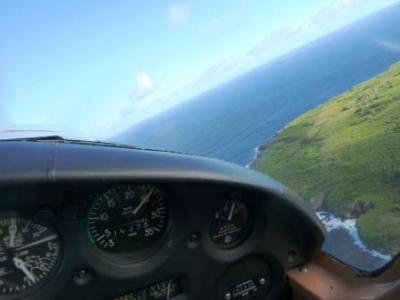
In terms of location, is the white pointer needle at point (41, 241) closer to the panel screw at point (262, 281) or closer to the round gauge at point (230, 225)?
the round gauge at point (230, 225)

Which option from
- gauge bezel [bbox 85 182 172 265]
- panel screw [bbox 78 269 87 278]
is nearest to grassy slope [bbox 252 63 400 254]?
gauge bezel [bbox 85 182 172 265]

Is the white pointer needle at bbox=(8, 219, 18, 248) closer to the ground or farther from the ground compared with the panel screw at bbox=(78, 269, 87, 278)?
farther from the ground

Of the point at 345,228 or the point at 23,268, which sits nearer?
the point at 23,268

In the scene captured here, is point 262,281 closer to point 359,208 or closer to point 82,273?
point 359,208

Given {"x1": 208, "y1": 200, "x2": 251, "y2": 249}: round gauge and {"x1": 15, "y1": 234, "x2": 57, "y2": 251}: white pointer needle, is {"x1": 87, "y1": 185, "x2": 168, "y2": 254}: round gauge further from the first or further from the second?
{"x1": 208, "y1": 200, "x2": 251, "y2": 249}: round gauge

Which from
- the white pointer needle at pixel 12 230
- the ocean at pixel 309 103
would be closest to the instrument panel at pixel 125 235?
the white pointer needle at pixel 12 230

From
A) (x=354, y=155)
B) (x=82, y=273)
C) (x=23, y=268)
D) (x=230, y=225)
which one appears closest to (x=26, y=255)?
(x=23, y=268)

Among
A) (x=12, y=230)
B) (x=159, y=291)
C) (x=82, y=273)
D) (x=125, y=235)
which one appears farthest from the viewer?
(x=159, y=291)

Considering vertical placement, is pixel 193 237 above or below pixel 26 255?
below
